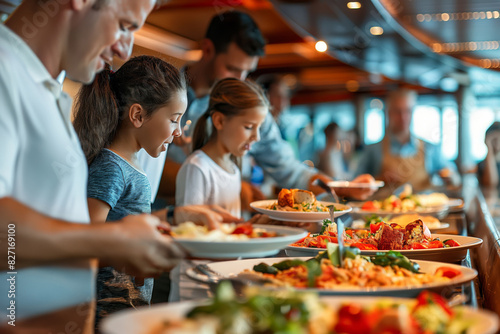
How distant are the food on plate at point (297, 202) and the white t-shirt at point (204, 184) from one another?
1.54 ft

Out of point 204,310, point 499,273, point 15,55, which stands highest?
point 15,55

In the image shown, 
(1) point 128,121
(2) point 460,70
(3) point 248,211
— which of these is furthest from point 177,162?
(2) point 460,70

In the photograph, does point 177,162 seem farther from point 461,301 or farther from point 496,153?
point 496,153

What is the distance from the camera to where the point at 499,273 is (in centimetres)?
163

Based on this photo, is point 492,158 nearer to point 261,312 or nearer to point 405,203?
point 405,203

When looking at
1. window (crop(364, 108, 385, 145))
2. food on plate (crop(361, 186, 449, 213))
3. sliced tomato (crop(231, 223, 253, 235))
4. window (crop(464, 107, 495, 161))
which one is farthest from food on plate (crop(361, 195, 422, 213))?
window (crop(364, 108, 385, 145))

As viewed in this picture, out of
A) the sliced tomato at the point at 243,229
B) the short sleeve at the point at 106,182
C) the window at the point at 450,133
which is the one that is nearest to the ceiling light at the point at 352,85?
the window at the point at 450,133

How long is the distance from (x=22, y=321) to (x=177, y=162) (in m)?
2.06

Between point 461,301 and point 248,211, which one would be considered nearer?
point 461,301

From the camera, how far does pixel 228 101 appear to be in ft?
8.73

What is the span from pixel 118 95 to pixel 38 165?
2.75 ft

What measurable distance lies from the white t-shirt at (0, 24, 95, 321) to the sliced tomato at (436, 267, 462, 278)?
861 mm

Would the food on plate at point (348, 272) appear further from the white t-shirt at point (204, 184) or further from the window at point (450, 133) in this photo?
the window at point (450, 133)

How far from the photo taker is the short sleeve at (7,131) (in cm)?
102
